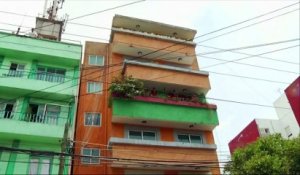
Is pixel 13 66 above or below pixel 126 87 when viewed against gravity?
above

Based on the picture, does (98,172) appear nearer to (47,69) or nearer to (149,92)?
(149,92)

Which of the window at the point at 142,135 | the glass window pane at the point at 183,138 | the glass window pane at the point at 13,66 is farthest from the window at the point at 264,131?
the glass window pane at the point at 13,66

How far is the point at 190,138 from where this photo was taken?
790 inches

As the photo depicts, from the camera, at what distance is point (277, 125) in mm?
32031

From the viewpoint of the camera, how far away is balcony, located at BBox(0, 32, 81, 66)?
18938mm

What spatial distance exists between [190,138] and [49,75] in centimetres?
986

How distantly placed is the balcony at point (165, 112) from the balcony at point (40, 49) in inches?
167

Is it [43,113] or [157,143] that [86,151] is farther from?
[157,143]

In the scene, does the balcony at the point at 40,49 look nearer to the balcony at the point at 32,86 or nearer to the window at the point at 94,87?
the balcony at the point at 32,86

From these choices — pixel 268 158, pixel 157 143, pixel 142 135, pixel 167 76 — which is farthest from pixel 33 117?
pixel 268 158

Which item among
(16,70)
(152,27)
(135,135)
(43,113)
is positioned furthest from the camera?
(152,27)

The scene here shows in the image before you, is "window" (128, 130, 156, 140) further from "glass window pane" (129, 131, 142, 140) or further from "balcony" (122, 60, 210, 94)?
"balcony" (122, 60, 210, 94)

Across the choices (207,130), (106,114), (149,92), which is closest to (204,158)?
(207,130)

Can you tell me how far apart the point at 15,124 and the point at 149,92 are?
827 cm
